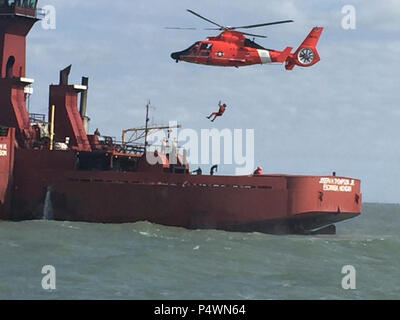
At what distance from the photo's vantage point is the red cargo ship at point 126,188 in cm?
4584

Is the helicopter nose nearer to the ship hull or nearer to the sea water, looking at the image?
the ship hull

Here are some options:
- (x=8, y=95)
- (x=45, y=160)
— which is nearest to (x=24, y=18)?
(x=8, y=95)

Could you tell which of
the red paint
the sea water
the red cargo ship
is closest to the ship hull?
the red cargo ship

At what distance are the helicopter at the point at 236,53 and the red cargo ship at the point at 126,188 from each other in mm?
5174

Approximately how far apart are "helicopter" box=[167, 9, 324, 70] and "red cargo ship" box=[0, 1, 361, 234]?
5174 millimetres

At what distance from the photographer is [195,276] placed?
102 feet

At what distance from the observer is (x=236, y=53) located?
47.1 metres

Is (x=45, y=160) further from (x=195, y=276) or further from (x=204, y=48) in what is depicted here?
(x=195, y=276)

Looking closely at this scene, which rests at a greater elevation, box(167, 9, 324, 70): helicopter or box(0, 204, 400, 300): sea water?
box(167, 9, 324, 70): helicopter

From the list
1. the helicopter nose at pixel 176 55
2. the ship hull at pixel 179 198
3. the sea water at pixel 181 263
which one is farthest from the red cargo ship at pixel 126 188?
the helicopter nose at pixel 176 55

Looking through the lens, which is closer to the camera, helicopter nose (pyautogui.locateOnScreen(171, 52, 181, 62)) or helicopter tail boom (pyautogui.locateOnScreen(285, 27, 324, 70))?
helicopter nose (pyautogui.locateOnScreen(171, 52, 181, 62))

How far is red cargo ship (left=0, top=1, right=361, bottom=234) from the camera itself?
45844 millimetres

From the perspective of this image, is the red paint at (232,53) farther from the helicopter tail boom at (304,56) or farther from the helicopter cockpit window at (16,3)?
the helicopter cockpit window at (16,3)

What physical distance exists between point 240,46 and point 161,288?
2096 centimetres
